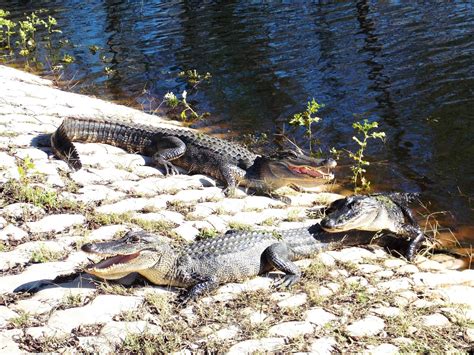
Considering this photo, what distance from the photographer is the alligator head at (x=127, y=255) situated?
13.2 ft

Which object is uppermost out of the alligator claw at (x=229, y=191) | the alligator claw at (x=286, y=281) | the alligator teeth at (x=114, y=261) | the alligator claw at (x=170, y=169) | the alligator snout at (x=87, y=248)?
the alligator snout at (x=87, y=248)

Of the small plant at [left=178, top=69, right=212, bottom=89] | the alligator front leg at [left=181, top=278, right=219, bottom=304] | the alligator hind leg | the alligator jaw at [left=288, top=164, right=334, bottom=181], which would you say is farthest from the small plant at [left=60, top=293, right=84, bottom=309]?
the small plant at [left=178, top=69, right=212, bottom=89]

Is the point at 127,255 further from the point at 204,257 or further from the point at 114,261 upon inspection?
the point at 204,257

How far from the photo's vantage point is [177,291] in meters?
4.36

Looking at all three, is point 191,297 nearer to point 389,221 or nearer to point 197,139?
point 389,221

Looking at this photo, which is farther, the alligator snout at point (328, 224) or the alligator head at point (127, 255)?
the alligator snout at point (328, 224)

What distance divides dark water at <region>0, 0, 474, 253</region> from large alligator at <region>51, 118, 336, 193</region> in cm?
137

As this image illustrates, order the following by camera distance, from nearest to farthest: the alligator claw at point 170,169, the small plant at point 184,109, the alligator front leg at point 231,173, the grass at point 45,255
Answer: the grass at point 45,255 < the alligator front leg at point 231,173 < the alligator claw at point 170,169 < the small plant at point 184,109

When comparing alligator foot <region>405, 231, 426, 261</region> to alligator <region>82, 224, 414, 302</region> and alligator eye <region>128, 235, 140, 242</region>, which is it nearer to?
alligator <region>82, 224, 414, 302</region>

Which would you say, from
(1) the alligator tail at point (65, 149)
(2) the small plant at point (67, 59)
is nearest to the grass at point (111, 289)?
(1) the alligator tail at point (65, 149)

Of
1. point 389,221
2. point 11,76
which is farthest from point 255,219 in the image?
point 11,76

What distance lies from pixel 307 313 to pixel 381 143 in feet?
14.2

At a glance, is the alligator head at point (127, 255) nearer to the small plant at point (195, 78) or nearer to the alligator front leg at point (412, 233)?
the alligator front leg at point (412, 233)

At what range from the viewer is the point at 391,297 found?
14.0 ft
